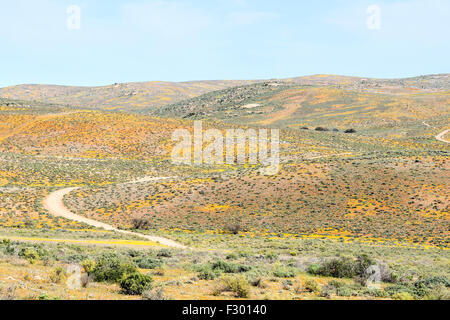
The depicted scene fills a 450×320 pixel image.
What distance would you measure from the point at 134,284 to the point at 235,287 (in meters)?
2.95

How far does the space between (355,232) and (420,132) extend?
237 feet

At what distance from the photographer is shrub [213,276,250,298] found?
1149cm

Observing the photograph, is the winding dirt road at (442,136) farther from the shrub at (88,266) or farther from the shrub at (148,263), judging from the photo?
the shrub at (88,266)

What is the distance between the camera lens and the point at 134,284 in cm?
1152

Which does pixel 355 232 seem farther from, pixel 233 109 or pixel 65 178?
pixel 233 109

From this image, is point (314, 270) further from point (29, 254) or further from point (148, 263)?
point (29, 254)

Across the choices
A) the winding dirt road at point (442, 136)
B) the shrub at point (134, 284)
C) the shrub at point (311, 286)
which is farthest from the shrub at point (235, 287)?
the winding dirt road at point (442, 136)

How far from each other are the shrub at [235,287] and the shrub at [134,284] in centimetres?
213

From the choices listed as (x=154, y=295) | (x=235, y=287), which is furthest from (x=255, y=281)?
(x=154, y=295)

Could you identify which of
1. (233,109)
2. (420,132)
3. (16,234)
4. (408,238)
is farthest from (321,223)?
(233,109)

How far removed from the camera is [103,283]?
1259 cm

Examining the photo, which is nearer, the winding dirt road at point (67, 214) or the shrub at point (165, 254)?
the shrub at point (165, 254)

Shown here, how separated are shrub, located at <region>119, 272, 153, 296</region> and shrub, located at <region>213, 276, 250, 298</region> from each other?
213cm

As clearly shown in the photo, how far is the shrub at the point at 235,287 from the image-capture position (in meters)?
11.5
